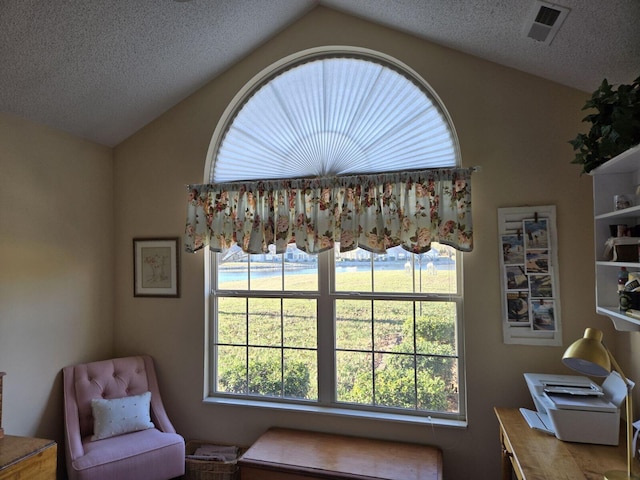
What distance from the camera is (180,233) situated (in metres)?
2.91

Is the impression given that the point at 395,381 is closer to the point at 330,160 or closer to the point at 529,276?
the point at 529,276

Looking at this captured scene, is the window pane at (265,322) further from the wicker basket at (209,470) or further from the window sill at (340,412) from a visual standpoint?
the wicker basket at (209,470)

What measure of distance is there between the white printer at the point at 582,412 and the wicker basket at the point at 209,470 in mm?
1763

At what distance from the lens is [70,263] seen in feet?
8.89

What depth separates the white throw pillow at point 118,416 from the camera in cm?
246

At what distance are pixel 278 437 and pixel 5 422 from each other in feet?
5.30

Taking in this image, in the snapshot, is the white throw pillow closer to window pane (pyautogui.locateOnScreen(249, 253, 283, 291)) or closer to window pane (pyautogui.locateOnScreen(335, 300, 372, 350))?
window pane (pyautogui.locateOnScreen(249, 253, 283, 291))

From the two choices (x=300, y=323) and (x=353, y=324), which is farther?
(x=300, y=323)

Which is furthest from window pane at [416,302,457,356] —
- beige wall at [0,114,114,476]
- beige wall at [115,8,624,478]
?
beige wall at [0,114,114,476]

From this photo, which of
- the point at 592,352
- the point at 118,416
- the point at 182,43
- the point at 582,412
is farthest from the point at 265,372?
the point at 182,43

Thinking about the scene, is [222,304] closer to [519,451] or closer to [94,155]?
→ [94,155]

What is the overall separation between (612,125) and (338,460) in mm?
2097

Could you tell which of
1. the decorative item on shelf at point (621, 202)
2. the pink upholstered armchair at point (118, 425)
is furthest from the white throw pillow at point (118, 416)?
the decorative item on shelf at point (621, 202)

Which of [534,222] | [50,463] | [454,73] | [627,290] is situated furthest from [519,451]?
[50,463]
